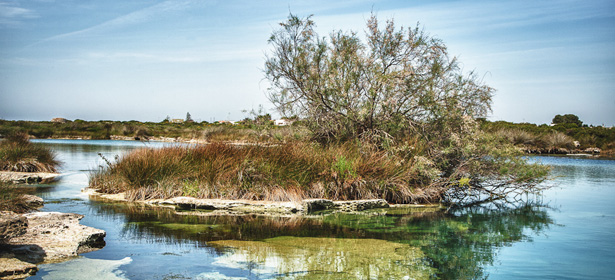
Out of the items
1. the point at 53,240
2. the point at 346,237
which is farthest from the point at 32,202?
the point at 346,237

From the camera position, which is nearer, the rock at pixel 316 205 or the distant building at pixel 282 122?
the rock at pixel 316 205

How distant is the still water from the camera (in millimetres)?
4992

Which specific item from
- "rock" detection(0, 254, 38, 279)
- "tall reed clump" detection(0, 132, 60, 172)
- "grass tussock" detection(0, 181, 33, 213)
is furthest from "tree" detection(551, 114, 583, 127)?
"rock" detection(0, 254, 38, 279)

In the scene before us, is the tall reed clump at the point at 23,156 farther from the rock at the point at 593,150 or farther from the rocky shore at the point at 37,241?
the rock at the point at 593,150

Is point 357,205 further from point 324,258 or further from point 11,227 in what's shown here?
point 11,227

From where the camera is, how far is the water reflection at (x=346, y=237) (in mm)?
5250

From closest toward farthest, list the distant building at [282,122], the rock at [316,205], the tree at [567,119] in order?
the rock at [316,205], the distant building at [282,122], the tree at [567,119]

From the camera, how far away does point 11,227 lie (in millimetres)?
5305

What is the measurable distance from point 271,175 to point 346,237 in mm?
3257

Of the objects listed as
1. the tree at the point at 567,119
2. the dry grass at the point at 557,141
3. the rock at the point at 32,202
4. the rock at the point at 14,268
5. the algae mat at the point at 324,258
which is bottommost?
the algae mat at the point at 324,258

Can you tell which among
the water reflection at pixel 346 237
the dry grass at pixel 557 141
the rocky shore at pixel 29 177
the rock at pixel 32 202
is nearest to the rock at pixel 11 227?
the water reflection at pixel 346 237

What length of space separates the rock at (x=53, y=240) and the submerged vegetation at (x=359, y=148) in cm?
341

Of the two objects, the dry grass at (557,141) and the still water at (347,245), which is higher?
the dry grass at (557,141)

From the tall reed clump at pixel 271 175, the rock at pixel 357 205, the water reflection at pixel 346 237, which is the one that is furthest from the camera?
the tall reed clump at pixel 271 175
